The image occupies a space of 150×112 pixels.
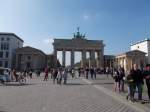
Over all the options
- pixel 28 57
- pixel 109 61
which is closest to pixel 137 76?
pixel 28 57

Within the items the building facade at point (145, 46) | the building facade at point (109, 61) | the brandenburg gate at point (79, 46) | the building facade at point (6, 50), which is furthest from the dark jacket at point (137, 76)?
the building facade at point (109, 61)

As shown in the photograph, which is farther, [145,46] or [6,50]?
[145,46]

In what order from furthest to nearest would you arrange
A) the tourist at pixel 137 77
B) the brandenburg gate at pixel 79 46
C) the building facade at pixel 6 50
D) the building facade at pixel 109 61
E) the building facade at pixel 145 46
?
1. the building facade at pixel 109 61
2. the building facade at pixel 145 46
3. the building facade at pixel 6 50
4. the brandenburg gate at pixel 79 46
5. the tourist at pixel 137 77

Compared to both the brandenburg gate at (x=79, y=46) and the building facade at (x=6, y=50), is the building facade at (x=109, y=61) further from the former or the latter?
the building facade at (x=6, y=50)

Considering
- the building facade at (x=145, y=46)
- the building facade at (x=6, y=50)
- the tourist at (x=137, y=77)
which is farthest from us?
the building facade at (x=145, y=46)

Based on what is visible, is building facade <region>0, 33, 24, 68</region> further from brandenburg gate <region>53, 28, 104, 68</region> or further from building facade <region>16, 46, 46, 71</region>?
brandenburg gate <region>53, 28, 104, 68</region>

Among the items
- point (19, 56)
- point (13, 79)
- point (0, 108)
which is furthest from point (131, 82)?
point (19, 56)

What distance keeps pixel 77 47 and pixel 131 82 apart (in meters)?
95.8

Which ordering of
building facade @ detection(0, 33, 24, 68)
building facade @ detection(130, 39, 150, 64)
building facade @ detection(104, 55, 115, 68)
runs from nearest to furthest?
building facade @ detection(0, 33, 24, 68), building facade @ detection(130, 39, 150, 64), building facade @ detection(104, 55, 115, 68)

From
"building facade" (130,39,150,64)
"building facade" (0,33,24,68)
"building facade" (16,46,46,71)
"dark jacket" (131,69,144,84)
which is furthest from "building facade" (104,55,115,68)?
"dark jacket" (131,69,144,84)

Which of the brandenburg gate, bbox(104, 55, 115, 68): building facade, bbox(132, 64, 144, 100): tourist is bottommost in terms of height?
bbox(132, 64, 144, 100): tourist

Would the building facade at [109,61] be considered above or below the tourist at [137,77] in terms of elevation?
above

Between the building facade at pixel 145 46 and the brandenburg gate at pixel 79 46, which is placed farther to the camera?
the building facade at pixel 145 46

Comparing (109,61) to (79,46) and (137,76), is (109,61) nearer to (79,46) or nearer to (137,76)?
(79,46)
